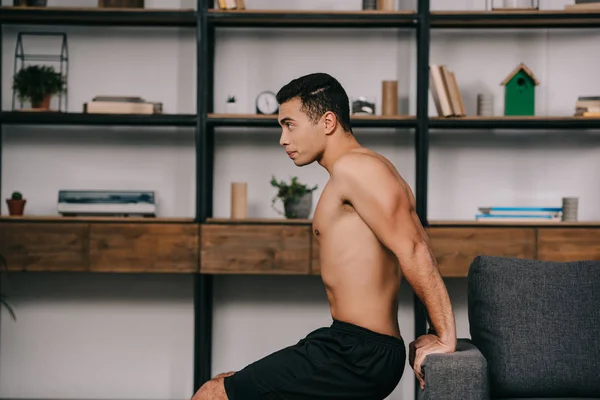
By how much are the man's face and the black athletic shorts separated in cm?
47

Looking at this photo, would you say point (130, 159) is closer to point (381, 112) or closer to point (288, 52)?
point (288, 52)

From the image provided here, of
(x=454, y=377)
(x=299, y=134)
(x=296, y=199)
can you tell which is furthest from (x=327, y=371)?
(x=296, y=199)

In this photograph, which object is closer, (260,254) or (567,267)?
(567,267)

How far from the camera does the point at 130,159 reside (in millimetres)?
4227

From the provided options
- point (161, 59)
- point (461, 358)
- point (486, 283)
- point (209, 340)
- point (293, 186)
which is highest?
point (161, 59)

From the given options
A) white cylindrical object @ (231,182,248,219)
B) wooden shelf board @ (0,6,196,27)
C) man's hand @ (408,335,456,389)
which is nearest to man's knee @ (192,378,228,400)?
man's hand @ (408,335,456,389)

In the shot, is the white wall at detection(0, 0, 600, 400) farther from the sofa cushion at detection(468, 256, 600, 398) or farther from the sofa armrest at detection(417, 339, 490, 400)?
the sofa armrest at detection(417, 339, 490, 400)

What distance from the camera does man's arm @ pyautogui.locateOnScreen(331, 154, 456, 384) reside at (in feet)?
6.17

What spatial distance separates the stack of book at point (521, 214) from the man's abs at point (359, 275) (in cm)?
198

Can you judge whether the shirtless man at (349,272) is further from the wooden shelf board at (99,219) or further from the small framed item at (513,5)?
the small framed item at (513,5)

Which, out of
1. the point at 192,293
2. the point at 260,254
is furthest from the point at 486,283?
the point at 192,293

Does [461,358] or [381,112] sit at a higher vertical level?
[381,112]

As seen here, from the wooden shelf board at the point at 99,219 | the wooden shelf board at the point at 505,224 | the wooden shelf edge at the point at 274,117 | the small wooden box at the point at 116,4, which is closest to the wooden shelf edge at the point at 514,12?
the wooden shelf edge at the point at 274,117

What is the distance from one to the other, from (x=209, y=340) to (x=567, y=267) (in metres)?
2.12
